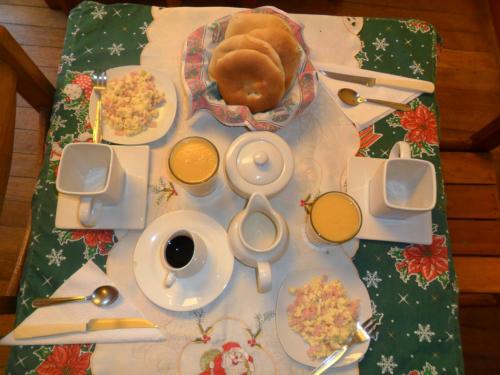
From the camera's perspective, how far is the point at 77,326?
2.76ft

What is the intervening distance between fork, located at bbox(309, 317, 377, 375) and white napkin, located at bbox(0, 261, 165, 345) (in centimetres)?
38

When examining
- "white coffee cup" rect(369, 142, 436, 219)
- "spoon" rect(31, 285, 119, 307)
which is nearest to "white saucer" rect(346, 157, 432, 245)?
"white coffee cup" rect(369, 142, 436, 219)

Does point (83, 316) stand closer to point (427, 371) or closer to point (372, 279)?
point (372, 279)

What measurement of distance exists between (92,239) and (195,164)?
0.33 metres

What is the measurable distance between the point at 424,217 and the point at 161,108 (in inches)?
30.0

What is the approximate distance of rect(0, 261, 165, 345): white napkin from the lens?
2.76 ft

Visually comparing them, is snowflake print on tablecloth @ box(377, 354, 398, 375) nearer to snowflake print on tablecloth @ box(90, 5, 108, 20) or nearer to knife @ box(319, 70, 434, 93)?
knife @ box(319, 70, 434, 93)

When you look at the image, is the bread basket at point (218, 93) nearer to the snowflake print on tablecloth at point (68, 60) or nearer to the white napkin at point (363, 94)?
the white napkin at point (363, 94)

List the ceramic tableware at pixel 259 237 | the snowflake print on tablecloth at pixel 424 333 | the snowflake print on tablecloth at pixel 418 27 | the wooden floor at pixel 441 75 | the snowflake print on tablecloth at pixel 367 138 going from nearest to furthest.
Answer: the ceramic tableware at pixel 259 237
the snowflake print on tablecloth at pixel 424 333
the snowflake print on tablecloth at pixel 367 138
the snowflake print on tablecloth at pixel 418 27
the wooden floor at pixel 441 75

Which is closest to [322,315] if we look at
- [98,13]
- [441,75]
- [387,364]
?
[387,364]

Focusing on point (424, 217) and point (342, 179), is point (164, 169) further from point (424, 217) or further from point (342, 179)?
point (424, 217)

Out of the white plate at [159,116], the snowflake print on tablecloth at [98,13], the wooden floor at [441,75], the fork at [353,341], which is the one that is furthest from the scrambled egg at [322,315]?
the wooden floor at [441,75]

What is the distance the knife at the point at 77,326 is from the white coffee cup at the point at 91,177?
0.23 m

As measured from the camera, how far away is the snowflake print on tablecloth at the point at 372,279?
3.00 ft
